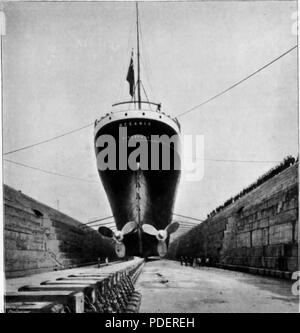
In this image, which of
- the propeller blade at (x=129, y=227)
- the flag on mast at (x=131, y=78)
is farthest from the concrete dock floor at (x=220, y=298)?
the flag on mast at (x=131, y=78)

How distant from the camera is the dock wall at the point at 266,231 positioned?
8.26 metres

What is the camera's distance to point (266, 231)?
31.9 ft

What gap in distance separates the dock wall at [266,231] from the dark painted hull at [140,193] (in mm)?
3069

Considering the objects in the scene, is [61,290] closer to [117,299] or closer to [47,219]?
[117,299]

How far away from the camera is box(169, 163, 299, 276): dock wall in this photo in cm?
826

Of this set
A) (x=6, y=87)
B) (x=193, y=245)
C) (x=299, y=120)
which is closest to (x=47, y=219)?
(x=6, y=87)

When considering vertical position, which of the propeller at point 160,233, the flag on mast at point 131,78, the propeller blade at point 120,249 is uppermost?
the flag on mast at point 131,78

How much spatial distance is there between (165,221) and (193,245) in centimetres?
683

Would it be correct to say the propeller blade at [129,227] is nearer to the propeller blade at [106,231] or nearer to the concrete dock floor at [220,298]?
the propeller blade at [106,231]

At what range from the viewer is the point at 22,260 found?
31.7 feet

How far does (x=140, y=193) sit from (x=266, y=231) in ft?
21.4

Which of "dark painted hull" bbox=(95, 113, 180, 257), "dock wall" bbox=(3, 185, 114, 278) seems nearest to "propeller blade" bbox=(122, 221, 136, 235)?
"dark painted hull" bbox=(95, 113, 180, 257)

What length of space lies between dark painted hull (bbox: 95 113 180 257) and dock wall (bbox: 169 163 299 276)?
121 inches

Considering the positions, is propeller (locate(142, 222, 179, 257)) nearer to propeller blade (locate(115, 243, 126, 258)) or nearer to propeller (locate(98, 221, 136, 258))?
propeller (locate(98, 221, 136, 258))
